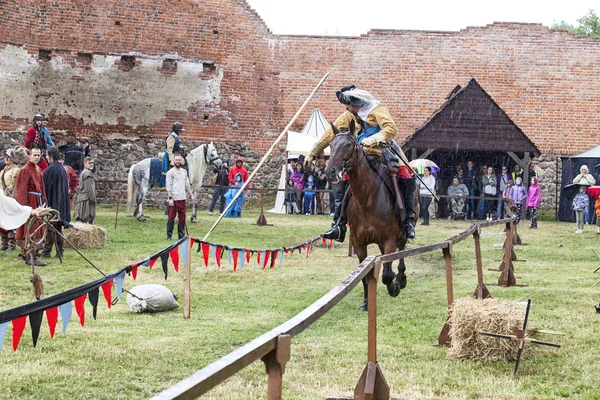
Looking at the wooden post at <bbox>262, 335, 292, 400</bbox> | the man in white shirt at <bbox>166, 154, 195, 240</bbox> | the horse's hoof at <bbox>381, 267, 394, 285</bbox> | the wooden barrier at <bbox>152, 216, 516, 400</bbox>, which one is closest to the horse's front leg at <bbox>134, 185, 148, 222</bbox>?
the man in white shirt at <bbox>166, 154, 195, 240</bbox>

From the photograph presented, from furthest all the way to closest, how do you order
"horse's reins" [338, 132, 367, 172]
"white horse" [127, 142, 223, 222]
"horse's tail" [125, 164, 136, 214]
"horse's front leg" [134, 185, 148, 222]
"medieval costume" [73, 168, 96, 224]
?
"horse's tail" [125, 164, 136, 214] < "white horse" [127, 142, 223, 222] < "horse's front leg" [134, 185, 148, 222] < "medieval costume" [73, 168, 96, 224] < "horse's reins" [338, 132, 367, 172]

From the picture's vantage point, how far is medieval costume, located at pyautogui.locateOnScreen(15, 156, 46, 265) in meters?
12.8

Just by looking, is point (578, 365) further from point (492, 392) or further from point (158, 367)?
point (158, 367)

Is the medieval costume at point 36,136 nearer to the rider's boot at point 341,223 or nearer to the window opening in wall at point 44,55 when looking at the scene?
the rider's boot at point 341,223

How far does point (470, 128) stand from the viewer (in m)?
27.4

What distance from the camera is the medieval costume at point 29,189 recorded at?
42.1ft

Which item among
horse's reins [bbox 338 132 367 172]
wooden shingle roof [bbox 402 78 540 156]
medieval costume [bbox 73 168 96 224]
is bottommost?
medieval costume [bbox 73 168 96 224]

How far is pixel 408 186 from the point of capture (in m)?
10.4

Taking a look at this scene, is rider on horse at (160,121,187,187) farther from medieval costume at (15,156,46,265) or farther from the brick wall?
the brick wall

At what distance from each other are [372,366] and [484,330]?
2.08m

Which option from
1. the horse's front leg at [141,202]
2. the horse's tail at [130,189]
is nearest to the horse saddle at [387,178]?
the horse's front leg at [141,202]

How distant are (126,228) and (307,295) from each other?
8672 millimetres

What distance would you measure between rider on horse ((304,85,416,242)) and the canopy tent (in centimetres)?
1885

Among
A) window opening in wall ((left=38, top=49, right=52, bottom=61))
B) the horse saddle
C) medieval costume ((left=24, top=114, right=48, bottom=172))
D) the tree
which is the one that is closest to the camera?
the horse saddle
